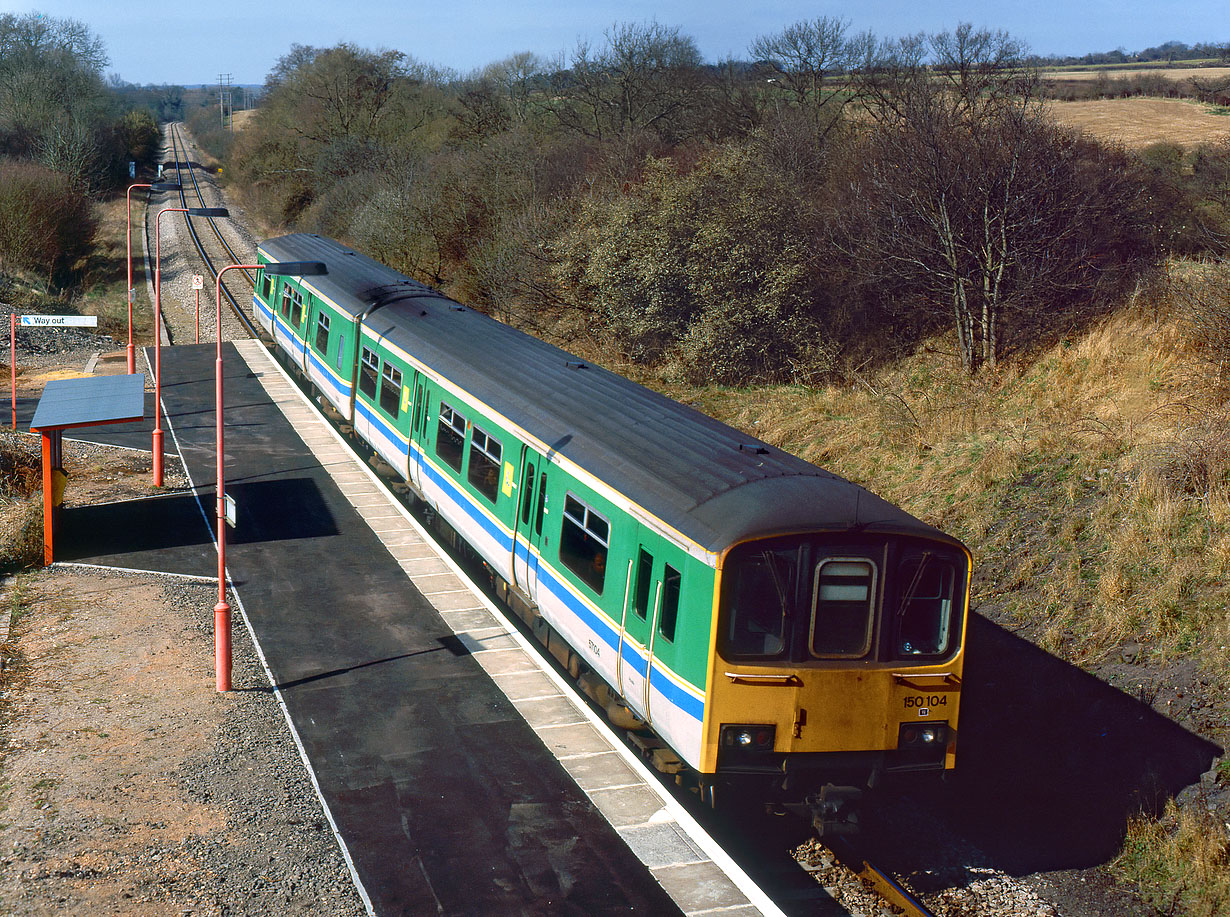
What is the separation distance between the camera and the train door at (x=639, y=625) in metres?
9.51

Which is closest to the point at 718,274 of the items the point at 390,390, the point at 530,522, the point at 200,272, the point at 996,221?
the point at 996,221

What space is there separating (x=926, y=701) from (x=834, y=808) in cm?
122

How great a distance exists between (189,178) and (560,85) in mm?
46022

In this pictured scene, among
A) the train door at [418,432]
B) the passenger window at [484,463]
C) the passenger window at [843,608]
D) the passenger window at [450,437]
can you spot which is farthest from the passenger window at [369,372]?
the passenger window at [843,608]

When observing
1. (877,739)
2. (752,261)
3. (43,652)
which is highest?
(752,261)

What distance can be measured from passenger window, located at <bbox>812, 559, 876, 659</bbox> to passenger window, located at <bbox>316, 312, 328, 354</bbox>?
1591 centimetres

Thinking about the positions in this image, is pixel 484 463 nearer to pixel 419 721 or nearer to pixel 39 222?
pixel 419 721

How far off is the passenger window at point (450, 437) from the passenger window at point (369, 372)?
370 centimetres

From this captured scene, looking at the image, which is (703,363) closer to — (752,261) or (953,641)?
(752,261)

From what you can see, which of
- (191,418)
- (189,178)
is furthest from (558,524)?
(189,178)

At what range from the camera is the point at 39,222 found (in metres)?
41.0

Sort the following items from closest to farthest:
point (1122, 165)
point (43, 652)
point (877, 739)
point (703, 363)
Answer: point (877, 739) → point (43, 652) → point (1122, 165) → point (703, 363)

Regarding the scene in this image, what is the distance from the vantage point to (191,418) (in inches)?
941

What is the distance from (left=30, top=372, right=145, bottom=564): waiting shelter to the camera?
15.7 metres
